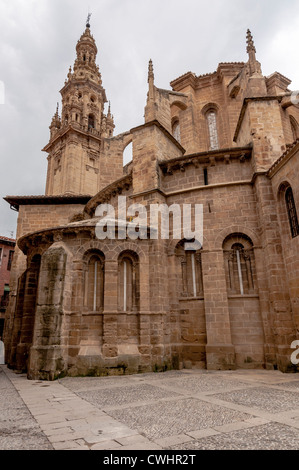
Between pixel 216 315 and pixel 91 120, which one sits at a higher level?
pixel 91 120

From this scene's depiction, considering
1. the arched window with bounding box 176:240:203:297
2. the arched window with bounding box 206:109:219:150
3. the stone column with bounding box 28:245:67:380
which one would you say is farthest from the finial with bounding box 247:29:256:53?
the stone column with bounding box 28:245:67:380

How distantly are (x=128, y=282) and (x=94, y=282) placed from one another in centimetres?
116

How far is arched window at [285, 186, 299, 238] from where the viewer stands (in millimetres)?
9293

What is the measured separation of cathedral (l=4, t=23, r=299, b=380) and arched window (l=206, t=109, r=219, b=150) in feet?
11.3

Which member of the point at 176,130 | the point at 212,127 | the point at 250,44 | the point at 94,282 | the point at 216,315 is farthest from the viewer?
the point at 176,130

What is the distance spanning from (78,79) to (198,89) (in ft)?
66.5

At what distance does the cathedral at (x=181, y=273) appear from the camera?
29.8ft

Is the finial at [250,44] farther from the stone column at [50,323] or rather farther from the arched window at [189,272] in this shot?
the stone column at [50,323]

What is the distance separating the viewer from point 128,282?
10.3 metres

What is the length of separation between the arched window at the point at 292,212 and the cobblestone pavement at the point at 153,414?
4237 mm

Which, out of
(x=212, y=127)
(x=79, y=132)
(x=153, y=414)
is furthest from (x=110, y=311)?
(x=79, y=132)

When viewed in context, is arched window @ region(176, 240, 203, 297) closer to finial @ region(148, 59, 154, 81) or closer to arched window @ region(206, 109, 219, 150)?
finial @ region(148, 59, 154, 81)

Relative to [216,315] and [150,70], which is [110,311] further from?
[150,70]

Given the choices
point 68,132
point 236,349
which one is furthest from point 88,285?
point 68,132
